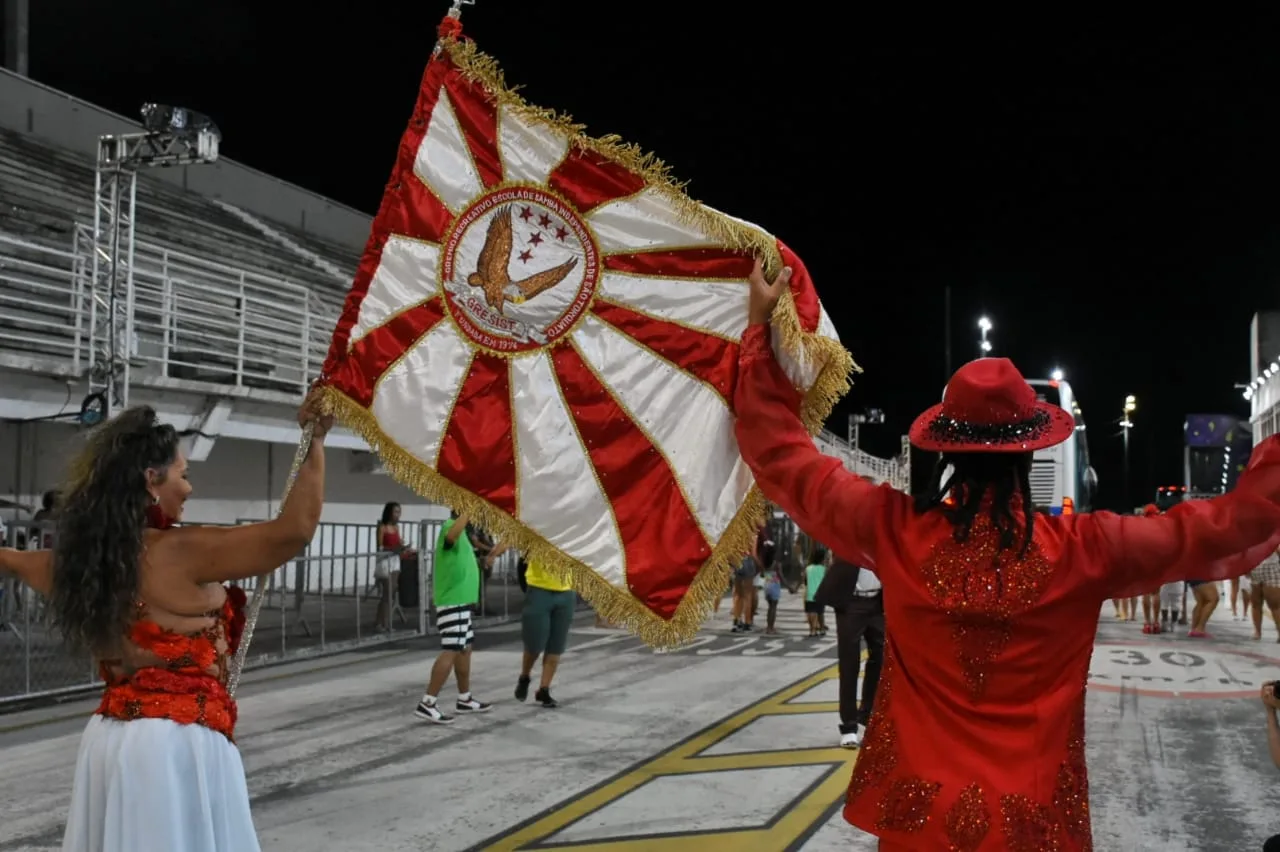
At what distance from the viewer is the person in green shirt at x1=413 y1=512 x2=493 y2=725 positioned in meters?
8.45

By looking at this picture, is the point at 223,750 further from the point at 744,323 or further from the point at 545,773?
the point at 545,773

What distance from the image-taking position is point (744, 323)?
11.9ft

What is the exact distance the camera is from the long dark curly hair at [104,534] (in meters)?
2.97

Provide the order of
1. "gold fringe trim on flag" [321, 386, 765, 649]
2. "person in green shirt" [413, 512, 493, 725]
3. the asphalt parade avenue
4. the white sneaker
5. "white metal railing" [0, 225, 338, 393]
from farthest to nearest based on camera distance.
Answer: "white metal railing" [0, 225, 338, 393] → "person in green shirt" [413, 512, 493, 725] → the white sneaker → the asphalt parade avenue → "gold fringe trim on flag" [321, 386, 765, 649]

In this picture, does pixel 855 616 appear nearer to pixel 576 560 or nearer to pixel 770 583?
pixel 576 560

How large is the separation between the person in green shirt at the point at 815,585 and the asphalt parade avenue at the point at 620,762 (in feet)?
5.42

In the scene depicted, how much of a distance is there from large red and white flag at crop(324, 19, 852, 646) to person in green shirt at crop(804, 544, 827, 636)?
334 inches

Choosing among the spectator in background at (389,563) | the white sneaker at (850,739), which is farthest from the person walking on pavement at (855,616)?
the spectator in background at (389,563)

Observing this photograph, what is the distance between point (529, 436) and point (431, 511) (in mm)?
22745

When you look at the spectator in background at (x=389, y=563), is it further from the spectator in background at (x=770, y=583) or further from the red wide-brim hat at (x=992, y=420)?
the red wide-brim hat at (x=992, y=420)

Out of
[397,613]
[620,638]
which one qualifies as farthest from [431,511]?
[620,638]

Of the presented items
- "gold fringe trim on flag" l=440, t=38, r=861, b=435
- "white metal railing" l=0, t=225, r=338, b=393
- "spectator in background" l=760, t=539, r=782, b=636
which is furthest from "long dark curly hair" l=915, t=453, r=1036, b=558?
"spectator in background" l=760, t=539, r=782, b=636

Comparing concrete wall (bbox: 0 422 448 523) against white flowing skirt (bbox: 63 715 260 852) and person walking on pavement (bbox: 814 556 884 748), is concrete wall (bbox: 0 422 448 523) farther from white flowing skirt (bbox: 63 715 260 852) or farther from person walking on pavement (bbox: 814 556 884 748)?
white flowing skirt (bbox: 63 715 260 852)

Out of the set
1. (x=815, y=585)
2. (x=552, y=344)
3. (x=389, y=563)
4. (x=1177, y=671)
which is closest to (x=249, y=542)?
(x=552, y=344)
